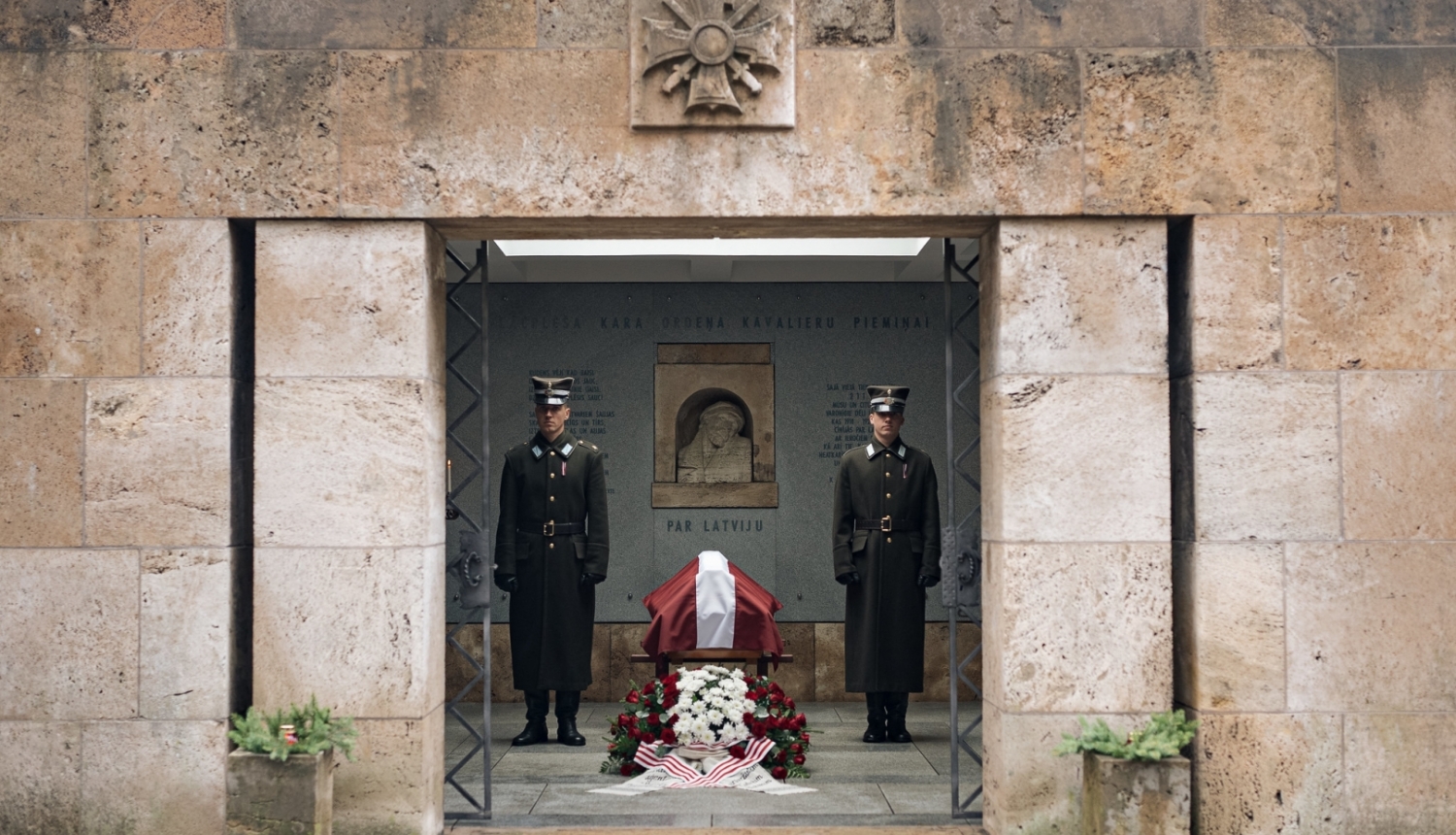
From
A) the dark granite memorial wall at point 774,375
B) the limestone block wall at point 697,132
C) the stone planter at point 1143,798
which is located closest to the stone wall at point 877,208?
the limestone block wall at point 697,132

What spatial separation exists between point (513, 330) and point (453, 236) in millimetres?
3953

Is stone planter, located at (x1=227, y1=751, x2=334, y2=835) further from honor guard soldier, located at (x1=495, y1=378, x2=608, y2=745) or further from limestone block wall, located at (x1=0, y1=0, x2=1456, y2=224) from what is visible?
honor guard soldier, located at (x1=495, y1=378, x2=608, y2=745)

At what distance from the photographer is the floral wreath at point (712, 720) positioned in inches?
270

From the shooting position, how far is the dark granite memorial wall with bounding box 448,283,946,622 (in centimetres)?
955

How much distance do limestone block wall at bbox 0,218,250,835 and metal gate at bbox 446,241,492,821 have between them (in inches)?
37.2

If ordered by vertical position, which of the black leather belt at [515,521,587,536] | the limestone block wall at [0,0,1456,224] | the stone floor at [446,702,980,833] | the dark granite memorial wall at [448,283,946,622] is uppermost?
the limestone block wall at [0,0,1456,224]

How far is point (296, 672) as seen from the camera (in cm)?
521

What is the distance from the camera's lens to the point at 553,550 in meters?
7.86

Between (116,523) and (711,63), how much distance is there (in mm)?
2856

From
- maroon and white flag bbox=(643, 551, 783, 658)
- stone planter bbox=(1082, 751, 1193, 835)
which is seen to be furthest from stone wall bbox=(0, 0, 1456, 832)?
maroon and white flag bbox=(643, 551, 783, 658)

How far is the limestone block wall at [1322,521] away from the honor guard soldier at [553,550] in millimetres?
3662

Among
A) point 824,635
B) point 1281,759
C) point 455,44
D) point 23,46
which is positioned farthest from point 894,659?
point 23,46

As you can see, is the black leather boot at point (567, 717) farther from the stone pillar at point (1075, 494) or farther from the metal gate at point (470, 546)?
the stone pillar at point (1075, 494)

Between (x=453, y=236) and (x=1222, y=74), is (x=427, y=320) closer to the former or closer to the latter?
(x=453, y=236)
